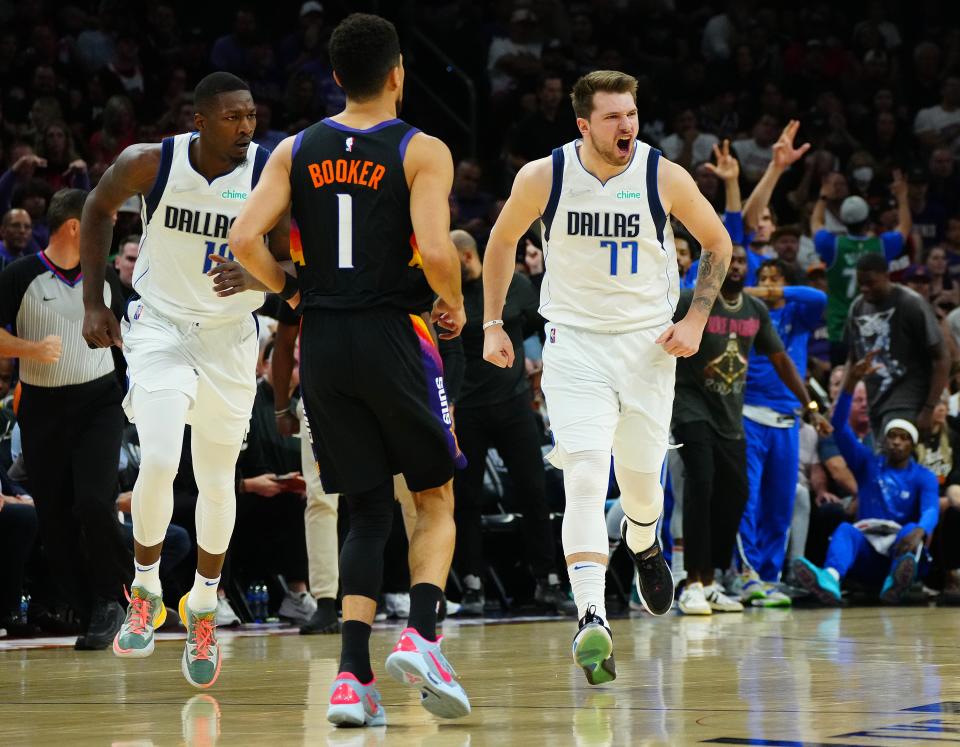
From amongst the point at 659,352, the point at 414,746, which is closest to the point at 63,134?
the point at 659,352

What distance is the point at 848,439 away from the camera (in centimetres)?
1182

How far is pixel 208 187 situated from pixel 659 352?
6.42 feet

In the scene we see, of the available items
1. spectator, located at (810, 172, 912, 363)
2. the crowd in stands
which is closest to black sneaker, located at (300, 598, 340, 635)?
the crowd in stands

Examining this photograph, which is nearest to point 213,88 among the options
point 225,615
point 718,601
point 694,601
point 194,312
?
point 194,312

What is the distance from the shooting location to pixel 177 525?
9.33 metres

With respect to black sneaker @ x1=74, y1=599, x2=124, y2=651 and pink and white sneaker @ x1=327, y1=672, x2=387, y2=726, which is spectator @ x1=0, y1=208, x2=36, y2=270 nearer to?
black sneaker @ x1=74, y1=599, x2=124, y2=651

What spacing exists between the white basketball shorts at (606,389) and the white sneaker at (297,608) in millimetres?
3857

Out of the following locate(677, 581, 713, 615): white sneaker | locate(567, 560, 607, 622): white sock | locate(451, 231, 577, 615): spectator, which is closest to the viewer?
locate(567, 560, 607, 622): white sock

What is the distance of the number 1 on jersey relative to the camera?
480cm

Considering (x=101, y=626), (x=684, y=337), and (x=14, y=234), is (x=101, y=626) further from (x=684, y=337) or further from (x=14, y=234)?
(x=684, y=337)

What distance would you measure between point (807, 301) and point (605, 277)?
5226 mm

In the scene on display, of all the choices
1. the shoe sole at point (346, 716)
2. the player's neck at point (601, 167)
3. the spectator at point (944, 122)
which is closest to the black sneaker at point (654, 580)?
the player's neck at point (601, 167)

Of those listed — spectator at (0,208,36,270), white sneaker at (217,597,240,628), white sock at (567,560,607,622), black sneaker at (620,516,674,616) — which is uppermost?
spectator at (0,208,36,270)

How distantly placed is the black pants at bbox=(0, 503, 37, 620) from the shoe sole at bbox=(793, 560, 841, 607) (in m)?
5.22
